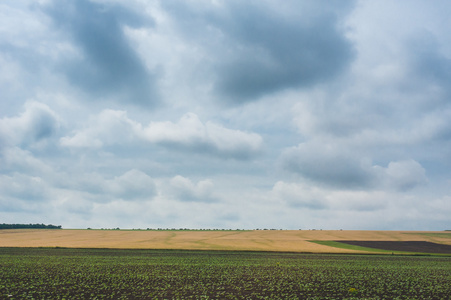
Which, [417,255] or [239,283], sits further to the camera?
[417,255]

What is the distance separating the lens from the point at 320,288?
28938 millimetres

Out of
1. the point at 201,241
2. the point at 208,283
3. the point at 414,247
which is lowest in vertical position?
the point at 414,247

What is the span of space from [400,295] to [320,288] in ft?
21.2

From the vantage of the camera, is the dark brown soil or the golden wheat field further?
the dark brown soil

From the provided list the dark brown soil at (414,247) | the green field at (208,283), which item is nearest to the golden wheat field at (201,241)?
the dark brown soil at (414,247)

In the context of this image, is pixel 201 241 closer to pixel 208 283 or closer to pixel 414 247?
pixel 414 247

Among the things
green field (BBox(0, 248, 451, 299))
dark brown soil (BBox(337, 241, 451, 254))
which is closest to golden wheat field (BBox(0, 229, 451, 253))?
dark brown soil (BBox(337, 241, 451, 254))

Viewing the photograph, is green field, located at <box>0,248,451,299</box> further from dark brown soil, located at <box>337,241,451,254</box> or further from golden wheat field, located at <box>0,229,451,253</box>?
dark brown soil, located at <box>337,241,451,254</box>

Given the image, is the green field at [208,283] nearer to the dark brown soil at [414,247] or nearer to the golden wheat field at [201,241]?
the golden wheat field at [201,241]

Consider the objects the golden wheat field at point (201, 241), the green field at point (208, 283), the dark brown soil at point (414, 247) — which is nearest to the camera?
the green field at point (208, 283)

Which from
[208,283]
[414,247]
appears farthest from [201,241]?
[208,283]

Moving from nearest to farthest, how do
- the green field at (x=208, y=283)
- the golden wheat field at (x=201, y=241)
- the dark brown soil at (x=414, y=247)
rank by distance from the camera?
1. the green field at (x=208, y=283)
2. the golden wheat field at (x=201, y=241)
3. the dark brown soil at (x=414, y=247)

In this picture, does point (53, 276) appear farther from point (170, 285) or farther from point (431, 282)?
point (431, 282)

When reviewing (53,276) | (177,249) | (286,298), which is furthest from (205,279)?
(177,249)
